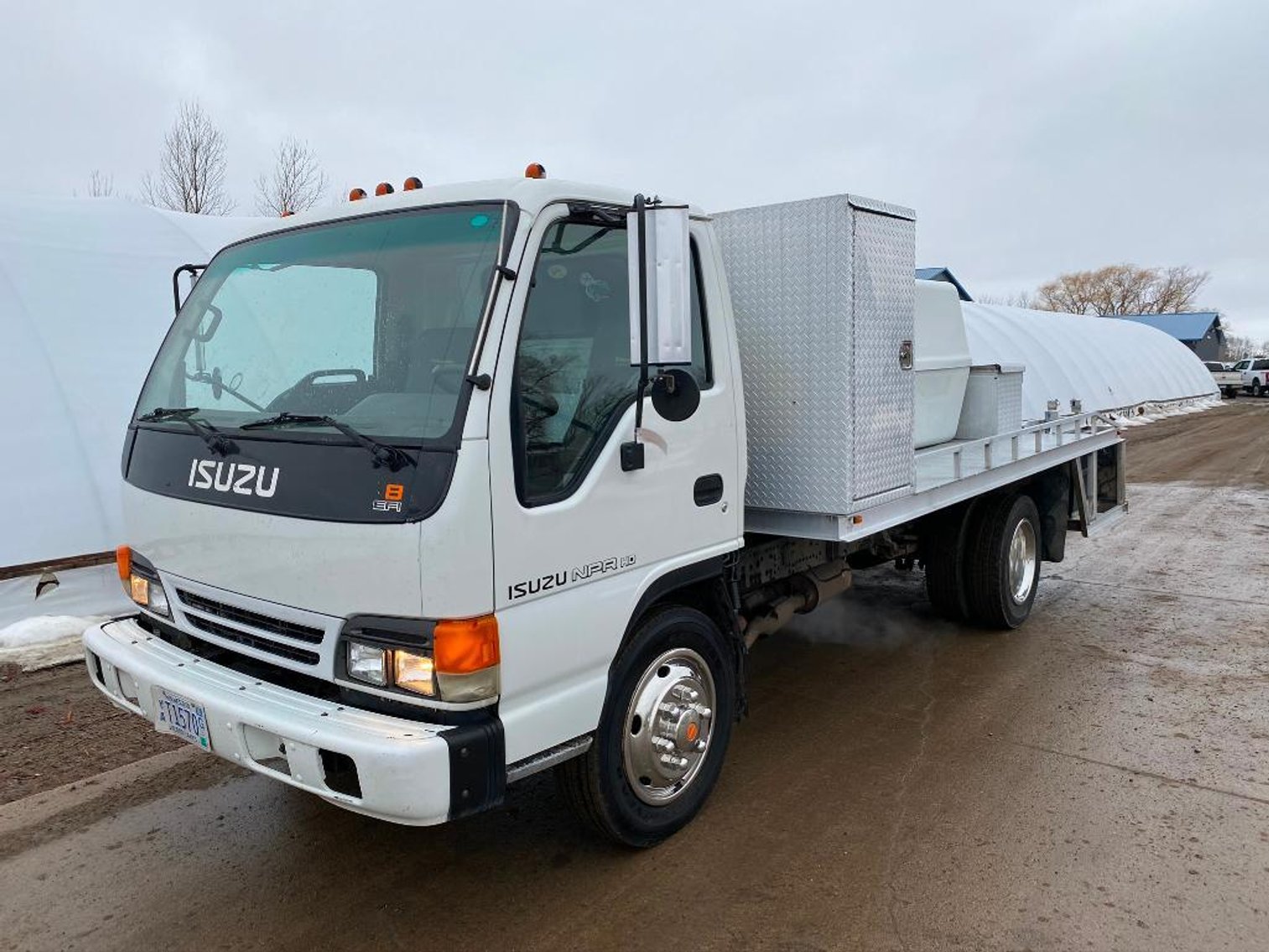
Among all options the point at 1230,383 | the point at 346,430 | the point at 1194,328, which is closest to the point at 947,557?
the point at 346,430

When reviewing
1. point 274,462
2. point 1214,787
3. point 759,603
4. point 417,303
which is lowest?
point 1214,787

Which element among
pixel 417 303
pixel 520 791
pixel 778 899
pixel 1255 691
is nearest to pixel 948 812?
pixel 778 899

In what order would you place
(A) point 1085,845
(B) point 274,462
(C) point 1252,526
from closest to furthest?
(B) point 274,462 < (A) point 1085,845 < (C) point 1252,526

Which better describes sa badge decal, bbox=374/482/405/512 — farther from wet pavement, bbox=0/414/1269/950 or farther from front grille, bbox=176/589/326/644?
wet pavement, bbox=0/414/1269/950

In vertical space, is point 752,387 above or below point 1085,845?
above

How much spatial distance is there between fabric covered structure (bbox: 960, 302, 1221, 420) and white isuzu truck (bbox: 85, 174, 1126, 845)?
65.0 ft

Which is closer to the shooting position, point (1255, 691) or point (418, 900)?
point (418, 900)

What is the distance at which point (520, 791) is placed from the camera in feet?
13.4

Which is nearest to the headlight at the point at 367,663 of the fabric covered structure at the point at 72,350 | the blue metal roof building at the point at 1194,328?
the fabric covered structure at the point at 72,350

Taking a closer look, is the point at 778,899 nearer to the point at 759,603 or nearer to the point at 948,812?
the point at 948,812

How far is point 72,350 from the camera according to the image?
771cm

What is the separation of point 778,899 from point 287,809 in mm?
2133

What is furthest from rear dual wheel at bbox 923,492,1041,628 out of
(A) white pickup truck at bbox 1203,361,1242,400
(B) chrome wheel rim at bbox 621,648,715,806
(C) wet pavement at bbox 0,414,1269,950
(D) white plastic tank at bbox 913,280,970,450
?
(A) white pickup truck at bbox 1203,361,1242,400

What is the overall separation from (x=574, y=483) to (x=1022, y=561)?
4.74m
